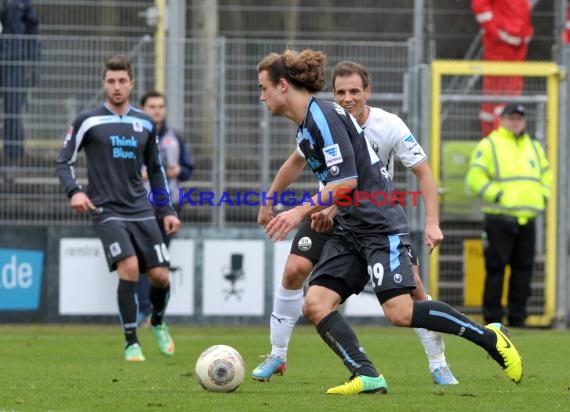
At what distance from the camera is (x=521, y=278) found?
14.5 meters

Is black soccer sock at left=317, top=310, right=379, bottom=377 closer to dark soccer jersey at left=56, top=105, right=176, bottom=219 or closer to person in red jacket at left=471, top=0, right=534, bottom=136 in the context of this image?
dark soccer jersey at left=56, top=105, right=176, bottom=219

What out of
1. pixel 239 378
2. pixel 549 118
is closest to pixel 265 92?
pixel 239 378

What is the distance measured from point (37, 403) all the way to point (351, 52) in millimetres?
8758

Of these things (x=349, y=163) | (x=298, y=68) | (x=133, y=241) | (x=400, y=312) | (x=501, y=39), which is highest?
(x=501, y=39)

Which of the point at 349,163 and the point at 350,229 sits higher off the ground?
the point at 349,163

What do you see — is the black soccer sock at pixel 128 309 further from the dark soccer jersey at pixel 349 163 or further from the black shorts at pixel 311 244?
the dark soccer jersey at pixel 349 163

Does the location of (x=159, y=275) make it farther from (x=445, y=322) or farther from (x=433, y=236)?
(x=445, y=322)

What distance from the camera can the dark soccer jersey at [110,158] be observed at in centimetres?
1070

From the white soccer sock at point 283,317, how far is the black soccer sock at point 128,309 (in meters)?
1.96

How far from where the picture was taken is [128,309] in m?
10.6

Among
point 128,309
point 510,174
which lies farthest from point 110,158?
point 510,174

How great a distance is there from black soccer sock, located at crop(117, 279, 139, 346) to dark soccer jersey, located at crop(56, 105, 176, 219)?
0.57 m

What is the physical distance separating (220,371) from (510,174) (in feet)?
24.2

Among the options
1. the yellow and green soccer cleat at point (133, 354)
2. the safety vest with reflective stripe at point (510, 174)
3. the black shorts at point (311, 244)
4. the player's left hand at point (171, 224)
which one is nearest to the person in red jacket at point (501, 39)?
the safety vest with reflective stripe at point (510, 174)
